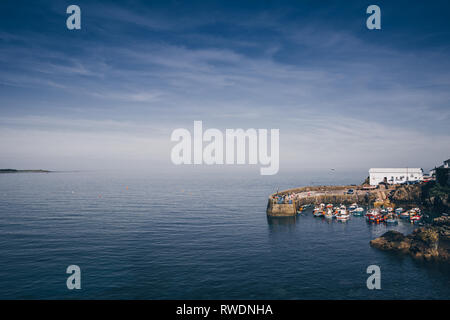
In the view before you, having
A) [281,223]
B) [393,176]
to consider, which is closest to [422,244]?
[281,223]

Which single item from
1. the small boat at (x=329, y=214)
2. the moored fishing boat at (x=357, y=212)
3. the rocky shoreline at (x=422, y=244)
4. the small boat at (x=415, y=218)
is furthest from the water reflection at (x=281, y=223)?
the small boat at (x=415, y=218)

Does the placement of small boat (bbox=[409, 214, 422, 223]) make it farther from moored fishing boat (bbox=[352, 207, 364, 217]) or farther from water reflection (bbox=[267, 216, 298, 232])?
water reflection (bbox=[267, 216, 298, 232])

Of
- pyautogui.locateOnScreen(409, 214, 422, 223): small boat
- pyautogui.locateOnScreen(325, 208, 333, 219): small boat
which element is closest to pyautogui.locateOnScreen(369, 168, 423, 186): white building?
pyautogui.locateOnScreen(409, 214, 422, 223): small boat

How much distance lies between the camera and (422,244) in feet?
170

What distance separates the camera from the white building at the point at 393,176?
13512cm

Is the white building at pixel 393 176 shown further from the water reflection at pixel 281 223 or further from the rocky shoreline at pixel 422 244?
the rocky shoreline at pixel 422 244

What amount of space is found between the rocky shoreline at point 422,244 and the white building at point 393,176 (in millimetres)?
78828

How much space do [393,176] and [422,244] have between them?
9568 cm

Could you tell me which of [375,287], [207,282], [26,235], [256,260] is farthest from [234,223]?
[26,235]

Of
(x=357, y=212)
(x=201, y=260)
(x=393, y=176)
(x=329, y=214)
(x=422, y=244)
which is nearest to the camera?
(x=201, y=260)

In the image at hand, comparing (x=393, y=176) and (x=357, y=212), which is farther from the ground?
(x=393, y=176)

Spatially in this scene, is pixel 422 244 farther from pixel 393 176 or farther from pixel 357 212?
pixel 393 176

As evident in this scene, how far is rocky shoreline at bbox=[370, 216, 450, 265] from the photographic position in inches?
1919

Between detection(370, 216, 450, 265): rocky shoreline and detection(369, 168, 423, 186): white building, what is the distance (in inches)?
3103
